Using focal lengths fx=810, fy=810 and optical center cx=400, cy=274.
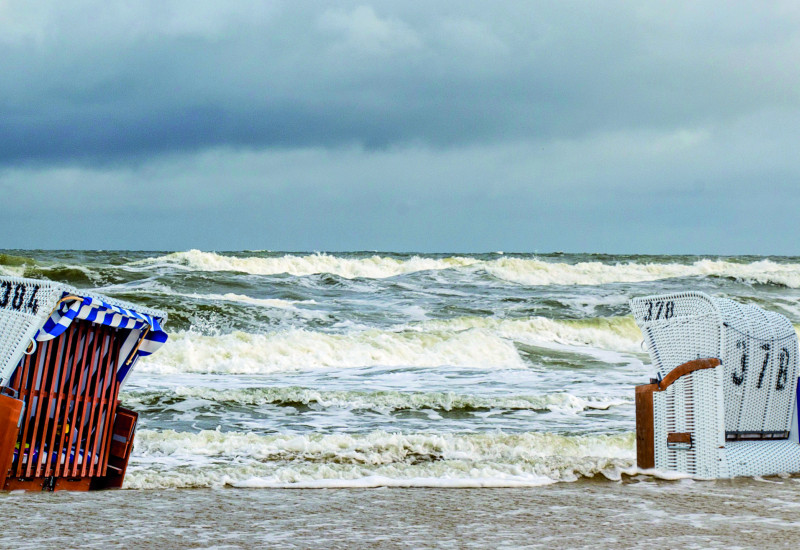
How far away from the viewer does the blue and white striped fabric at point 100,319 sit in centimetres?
461

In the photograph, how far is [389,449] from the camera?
7.29 metres

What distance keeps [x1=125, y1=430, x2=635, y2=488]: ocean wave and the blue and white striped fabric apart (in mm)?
1241

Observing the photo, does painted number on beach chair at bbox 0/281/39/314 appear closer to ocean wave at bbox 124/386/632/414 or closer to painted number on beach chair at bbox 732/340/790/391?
painted number on beach chair at bbox 732/340/790/391

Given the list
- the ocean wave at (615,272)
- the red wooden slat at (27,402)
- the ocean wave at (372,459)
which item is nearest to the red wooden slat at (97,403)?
the red wooden slat at (27,402)

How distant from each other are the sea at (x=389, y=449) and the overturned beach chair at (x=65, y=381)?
0.67 ft

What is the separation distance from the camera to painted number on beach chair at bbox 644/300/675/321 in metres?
5.90

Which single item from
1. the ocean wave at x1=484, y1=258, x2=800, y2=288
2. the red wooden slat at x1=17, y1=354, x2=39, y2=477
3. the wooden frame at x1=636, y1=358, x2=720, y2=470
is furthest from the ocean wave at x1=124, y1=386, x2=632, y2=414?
the ocean wave at x1=484, y1=258, x2=800, y2=288

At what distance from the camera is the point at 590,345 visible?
20.2 meters

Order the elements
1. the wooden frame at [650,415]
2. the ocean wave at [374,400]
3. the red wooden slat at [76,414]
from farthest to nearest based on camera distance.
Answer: the ocean wave at [374,400] < the wooden frame at [650,415] < the red wooden slat at [76,414]

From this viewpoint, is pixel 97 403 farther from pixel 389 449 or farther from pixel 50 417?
pixel 389 449

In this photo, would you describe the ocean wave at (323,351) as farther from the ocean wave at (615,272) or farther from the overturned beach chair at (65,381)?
the ocean wave at (615,272)

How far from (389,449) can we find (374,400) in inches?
131

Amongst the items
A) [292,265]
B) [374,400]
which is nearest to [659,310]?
[374,400]

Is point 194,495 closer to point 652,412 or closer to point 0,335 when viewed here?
point 0,335
